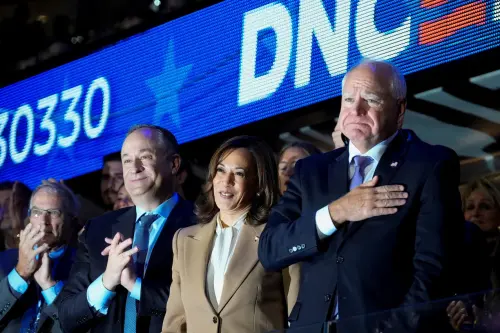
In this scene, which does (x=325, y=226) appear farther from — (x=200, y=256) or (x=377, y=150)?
(x=200, y=256)

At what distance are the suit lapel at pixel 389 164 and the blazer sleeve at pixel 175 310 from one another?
77cm

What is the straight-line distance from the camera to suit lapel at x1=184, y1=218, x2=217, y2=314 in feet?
9.45

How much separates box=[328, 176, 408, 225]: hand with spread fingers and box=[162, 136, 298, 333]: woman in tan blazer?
1.64ft

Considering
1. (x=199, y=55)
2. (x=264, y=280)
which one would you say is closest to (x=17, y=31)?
(x=199, y=55)

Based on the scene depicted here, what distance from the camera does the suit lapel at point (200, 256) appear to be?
2.88 meters

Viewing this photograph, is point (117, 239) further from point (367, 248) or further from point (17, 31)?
point (17, 31)

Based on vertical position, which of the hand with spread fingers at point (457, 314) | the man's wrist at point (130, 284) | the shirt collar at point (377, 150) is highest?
the shirt collar at point (377, 150)

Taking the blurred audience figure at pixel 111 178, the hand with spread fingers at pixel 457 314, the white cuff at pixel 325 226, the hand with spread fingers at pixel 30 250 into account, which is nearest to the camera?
the hand with spread fingers at pixel 457 314

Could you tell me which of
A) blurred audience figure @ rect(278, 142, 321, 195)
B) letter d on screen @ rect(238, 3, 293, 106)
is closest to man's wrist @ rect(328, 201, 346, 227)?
blurred audience figure @ rect(278, 142, 321, 195)

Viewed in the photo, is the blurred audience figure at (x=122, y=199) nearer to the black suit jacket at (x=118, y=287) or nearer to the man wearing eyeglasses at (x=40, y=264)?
the man wearing eyeglasses at (x=40, y=264)

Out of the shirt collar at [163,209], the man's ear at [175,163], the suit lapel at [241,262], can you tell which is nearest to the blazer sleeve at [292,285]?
Answer: the suit lapel at [241,262]

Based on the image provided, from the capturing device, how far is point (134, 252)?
126 inches

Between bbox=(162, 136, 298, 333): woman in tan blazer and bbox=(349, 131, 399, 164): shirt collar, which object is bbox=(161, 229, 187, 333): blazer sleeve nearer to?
bbox=(162, 136, 298, 333): woman in tan blazer

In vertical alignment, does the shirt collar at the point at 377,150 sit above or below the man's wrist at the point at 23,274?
below
